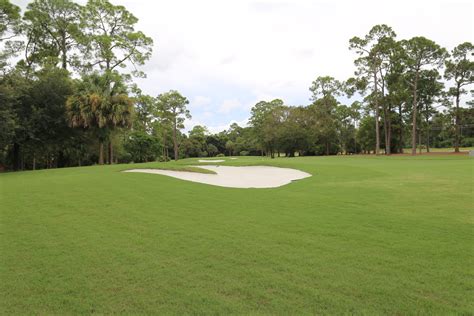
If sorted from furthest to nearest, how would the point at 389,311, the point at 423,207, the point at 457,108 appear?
the point at 457,108 < the point at 423,207 < the point at 389,311

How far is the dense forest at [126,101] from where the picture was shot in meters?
21.3

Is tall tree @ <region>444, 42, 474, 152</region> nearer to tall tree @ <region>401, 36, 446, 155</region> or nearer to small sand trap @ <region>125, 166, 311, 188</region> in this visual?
tall tree @ <region>401, 36, 446, 155</region>

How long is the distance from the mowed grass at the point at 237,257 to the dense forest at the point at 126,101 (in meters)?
16.0

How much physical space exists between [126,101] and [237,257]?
21207mm

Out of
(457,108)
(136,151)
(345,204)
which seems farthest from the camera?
(136,151)

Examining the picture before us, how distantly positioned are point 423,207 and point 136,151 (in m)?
40.7

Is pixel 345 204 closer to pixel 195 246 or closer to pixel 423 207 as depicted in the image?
pixel 423 207

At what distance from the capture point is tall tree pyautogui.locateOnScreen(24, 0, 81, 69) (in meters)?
24.3

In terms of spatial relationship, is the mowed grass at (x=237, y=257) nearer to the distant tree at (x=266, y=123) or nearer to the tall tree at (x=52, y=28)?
the tall tree at (x=52, y=28)

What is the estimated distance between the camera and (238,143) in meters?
72.3

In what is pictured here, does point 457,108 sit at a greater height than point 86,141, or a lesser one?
greater

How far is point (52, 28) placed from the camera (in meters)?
25.6

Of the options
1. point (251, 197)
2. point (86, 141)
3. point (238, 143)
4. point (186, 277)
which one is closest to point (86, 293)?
point (186, 277)

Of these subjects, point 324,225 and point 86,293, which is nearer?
point 86,293
